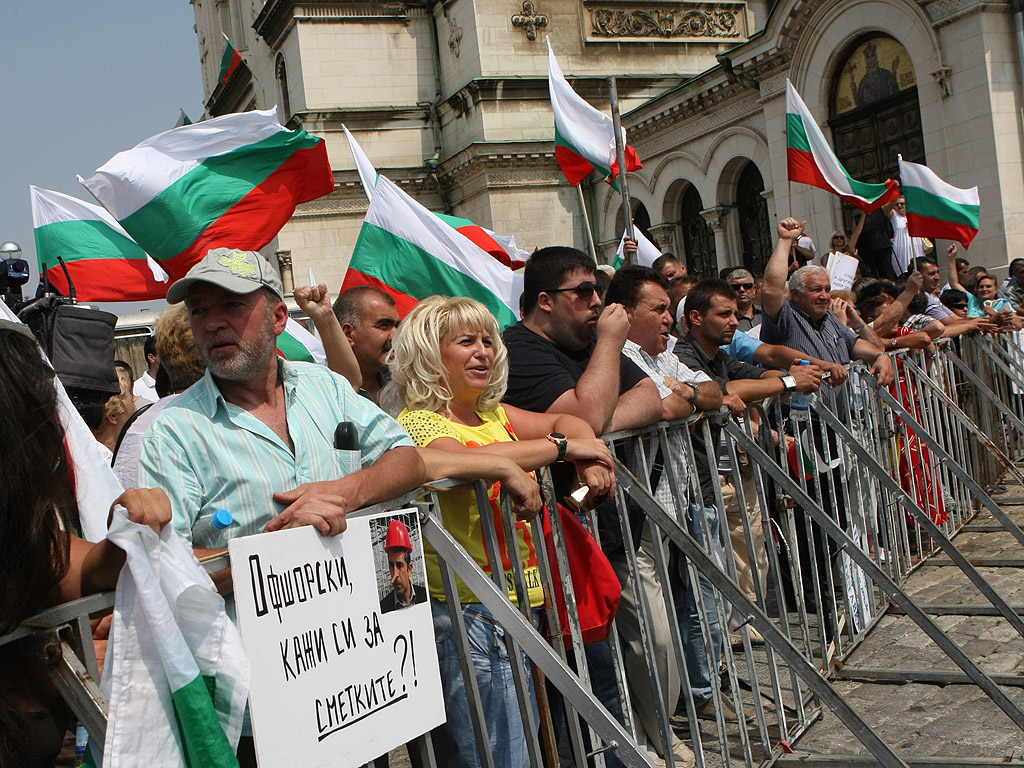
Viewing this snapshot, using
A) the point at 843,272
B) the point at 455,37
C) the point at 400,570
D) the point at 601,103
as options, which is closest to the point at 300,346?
the point at 400,570

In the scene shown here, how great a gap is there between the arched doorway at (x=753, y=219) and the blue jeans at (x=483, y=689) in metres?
19.3

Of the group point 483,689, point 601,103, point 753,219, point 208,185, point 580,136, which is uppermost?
point 601,103

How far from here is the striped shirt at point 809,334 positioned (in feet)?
23.2

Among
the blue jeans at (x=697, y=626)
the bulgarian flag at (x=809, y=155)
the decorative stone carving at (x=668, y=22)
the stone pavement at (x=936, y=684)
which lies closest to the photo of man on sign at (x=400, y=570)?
the blue jeans at (x=697, y=626)

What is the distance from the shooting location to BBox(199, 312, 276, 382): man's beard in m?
3.07

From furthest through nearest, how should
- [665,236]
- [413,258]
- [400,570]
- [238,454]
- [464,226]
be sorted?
1. [665,236]
2. [464,226]
3. [413,258]
4. [238,454]
5. [400,570]

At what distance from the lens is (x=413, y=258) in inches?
301

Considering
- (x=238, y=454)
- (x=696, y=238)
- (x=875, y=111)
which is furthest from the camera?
(x=696, y=238)

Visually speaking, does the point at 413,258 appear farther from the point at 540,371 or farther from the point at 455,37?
the point at 455,37

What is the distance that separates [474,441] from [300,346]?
399cm

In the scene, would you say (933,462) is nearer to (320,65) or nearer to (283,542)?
(283,542)

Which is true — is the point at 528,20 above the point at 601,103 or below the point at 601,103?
above

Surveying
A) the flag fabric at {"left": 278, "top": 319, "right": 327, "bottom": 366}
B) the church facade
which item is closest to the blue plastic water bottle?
the flag fabric at {"left": 278, "top": 319, "right": 327, "bottom": 366}

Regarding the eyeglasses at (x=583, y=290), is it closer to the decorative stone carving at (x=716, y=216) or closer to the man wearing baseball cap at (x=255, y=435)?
the man wearing baseball cap at (x=255, y=435)
